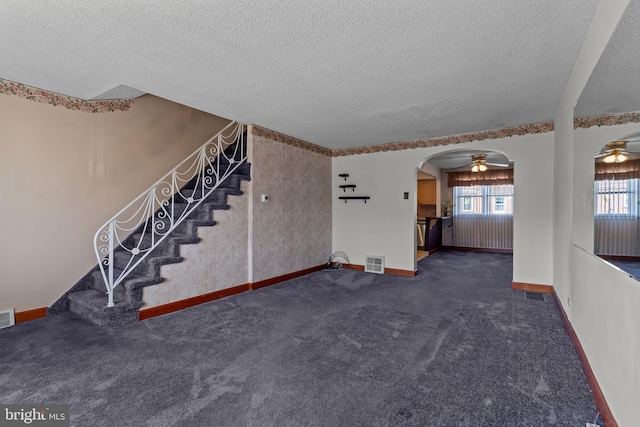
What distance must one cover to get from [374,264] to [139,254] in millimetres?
3798

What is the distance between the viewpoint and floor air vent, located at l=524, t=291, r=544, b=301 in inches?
152

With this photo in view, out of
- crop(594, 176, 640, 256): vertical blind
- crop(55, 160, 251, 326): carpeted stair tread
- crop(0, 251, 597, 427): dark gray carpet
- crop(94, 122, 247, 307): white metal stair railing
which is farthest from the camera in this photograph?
crop(94, 122, 247, 307): white metal stair railing

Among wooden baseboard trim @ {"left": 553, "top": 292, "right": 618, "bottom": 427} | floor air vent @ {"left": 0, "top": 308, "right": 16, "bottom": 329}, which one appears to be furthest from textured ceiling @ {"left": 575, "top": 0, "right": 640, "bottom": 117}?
floor air vent @ {"left": 0, "top": 308, "right": 16, "bottom": 329}

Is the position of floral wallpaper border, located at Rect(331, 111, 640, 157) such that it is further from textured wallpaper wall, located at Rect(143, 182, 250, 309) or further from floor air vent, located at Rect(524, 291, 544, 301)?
textured wallpaper wall, located at Rect(143, 182, 250, 309)

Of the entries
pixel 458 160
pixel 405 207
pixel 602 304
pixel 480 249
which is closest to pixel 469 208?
pixel 480 249

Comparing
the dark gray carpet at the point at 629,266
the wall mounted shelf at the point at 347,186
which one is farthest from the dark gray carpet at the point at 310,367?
the wall mounted shelf at the point at 347,186

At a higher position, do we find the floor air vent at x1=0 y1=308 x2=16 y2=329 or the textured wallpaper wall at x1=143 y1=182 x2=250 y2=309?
the textured wallpaper wall at x1=143 y1=182 x2=250 y2=309

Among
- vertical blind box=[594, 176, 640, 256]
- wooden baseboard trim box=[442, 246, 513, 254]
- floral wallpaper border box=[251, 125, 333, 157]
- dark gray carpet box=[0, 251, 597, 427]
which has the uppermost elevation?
floral wallpaper border box=[251, 125, 333, 157]

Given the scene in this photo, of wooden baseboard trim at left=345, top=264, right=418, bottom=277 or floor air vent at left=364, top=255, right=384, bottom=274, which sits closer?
wooden baseboard trim at left=345, top=264, right=418, bottom=277

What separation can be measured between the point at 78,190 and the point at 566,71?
507 cm

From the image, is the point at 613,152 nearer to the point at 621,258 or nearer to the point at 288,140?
the point at 621,258

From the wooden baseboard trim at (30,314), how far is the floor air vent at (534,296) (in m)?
5.69

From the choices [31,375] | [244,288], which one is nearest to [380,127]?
[244,288]

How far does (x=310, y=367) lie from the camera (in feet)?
7.25
